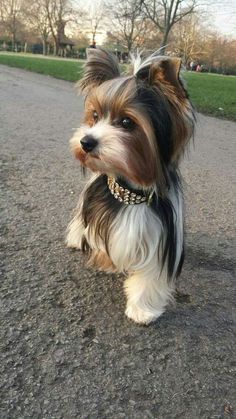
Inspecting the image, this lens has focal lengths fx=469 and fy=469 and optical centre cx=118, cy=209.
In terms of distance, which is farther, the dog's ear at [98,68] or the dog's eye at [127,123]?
the dog's ear at [98,68]

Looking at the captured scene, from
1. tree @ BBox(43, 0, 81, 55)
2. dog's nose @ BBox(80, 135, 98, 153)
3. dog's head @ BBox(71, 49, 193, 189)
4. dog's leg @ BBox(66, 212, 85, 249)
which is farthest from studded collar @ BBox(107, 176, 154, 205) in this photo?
tree @ BBox(43, 0, 81, 55)

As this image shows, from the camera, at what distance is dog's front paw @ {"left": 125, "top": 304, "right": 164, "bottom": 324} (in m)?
3.18

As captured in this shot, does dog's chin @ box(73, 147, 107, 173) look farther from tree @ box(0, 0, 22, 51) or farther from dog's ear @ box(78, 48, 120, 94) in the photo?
tree @ box(0, 0, 22, 51)

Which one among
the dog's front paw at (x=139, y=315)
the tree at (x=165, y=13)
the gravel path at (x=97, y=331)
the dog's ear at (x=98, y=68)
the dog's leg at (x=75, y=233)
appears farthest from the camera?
the tree at (x=165, y=13)

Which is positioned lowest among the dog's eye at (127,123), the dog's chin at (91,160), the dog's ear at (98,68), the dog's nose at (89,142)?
the dog's chin at (91,160)

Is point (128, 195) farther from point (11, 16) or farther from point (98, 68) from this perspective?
point (11, 16)

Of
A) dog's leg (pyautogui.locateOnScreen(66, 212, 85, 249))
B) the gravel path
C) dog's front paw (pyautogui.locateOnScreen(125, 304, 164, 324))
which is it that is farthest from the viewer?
dog's leg (pyautogui.locateOnScreen(66, 212, 85, 249))

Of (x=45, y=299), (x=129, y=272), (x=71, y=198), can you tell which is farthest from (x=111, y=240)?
(x=71, y=198)

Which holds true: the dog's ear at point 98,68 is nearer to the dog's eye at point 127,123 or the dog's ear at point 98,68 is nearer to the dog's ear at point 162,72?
the dog's ear at point 162,72

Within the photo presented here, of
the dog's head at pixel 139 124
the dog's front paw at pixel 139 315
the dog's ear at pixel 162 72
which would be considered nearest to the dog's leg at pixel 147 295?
the dog's front paw at pixel 139 315

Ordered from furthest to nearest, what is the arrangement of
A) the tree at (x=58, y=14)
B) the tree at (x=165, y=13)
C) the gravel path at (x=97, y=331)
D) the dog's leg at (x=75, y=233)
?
the tree at (x=58, y=14), the tree at (x=165, y=13), the dog's leg at (x=75, y=233), the gravel path at (x=97, y=331)

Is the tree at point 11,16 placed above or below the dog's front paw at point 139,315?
above

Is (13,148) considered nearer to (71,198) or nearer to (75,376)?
(71,198)

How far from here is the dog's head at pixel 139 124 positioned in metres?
2.66
